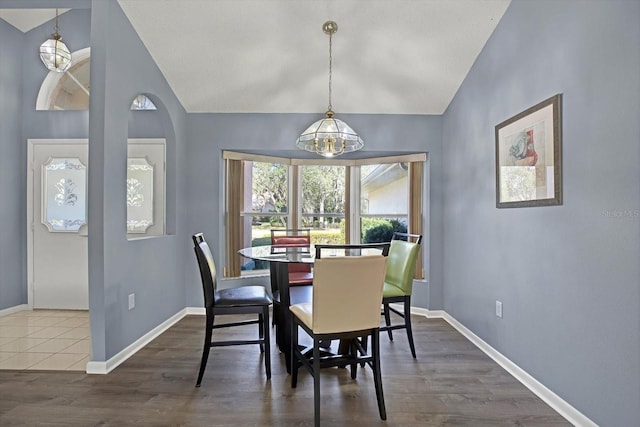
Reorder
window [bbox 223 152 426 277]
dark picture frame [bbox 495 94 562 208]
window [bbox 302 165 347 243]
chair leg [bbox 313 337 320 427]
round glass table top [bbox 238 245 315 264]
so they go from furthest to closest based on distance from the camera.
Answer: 1. window [bbox 302 165 347 243]
2. window [bbox 223 152 426 277]
3. round glass table top [bbox 238 245 315 264]
4. dark picture frame [bbox 495 94 562 208]
5. chair leg [bbox 313 337 320 427]

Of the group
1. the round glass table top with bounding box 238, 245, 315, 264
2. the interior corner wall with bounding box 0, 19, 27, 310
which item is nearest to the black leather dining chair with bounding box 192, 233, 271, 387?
the round glass table top with bounding box 238, 245, 315, 264

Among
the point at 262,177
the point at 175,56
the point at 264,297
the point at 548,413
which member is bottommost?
the point at 548,413

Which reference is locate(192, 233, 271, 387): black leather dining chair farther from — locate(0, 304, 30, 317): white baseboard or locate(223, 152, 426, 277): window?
locate(0, 304, 30, 317): white baseboard

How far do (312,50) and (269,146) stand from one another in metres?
1.21

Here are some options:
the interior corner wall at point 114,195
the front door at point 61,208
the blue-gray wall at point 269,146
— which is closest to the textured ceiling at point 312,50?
the blue-gray wall at point 269,146

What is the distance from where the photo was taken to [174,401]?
224 centimetres

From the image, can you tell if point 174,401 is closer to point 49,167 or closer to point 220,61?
point 220,61

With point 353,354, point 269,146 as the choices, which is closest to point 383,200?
point 269,146

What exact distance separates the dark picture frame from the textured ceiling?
0.97 metres

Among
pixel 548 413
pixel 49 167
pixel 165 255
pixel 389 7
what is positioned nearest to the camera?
pixel 548 413

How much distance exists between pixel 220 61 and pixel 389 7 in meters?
1.61

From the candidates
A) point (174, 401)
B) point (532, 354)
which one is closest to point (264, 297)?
point (174, 401)

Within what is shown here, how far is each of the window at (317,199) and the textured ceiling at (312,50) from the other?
0.75m

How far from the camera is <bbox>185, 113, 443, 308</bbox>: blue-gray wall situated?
4184 mm
